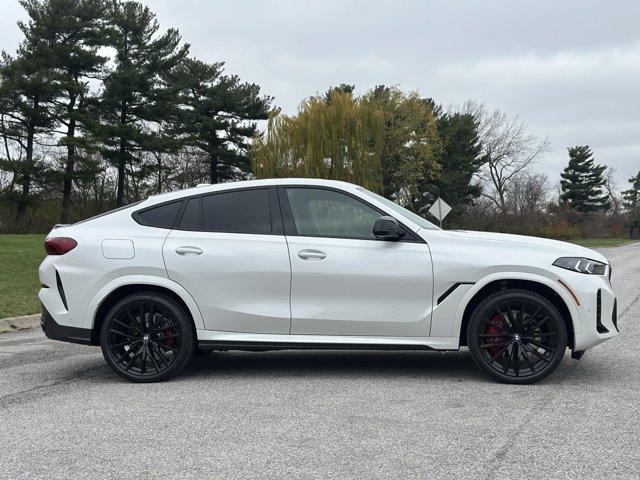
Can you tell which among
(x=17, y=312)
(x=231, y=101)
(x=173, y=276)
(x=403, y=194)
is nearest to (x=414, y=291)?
(x=173, y=276)

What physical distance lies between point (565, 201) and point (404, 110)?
45.0m

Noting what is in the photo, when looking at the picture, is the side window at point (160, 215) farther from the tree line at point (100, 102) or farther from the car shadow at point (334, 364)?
the tree line at point (100, 102)

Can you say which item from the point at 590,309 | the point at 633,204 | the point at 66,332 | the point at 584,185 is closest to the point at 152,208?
the point at 66,332

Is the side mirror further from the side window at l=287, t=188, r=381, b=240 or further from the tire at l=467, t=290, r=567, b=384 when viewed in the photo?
the tire at l=467, t=290, r=567, b=384

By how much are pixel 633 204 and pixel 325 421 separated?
10766 cm

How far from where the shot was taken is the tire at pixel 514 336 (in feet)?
16.9

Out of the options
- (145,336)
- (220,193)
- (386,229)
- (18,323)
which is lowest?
(18,323)

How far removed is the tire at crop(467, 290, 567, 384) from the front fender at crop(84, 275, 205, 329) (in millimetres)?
2255

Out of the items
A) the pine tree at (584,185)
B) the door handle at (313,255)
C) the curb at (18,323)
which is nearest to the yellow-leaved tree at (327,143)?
the curb at (18,323)

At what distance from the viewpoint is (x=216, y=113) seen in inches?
1810

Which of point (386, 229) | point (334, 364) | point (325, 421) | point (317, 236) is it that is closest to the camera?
point (325, 421)

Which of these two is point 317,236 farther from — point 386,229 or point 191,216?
point 191,216

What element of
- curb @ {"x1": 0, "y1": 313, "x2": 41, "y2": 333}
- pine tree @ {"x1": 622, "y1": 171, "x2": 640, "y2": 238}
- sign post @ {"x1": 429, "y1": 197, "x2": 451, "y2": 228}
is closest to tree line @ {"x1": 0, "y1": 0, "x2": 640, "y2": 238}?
sign post @ {"x1": 429, "y1": 197, "x2": 451, "y2": 228}

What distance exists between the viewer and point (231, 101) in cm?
4484
